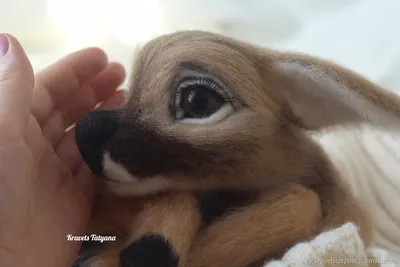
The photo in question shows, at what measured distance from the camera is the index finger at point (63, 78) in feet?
2.64

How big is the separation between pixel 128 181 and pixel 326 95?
0.24m

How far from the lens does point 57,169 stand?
74 centimetres

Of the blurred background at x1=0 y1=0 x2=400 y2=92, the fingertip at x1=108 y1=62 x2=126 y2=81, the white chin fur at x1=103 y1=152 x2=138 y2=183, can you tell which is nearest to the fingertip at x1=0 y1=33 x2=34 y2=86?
the white chin fur at x1=103 y1=152 x2=138 y2=183

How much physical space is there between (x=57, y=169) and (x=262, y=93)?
0.27 meters

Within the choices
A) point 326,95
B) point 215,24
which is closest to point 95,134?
point 326,95

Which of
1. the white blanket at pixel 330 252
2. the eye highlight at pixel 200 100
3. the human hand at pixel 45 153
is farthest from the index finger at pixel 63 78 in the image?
the white blanket at pixel 330 252

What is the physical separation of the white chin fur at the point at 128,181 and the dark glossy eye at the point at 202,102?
8 cm

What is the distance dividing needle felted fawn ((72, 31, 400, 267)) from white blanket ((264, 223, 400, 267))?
0.09 ft

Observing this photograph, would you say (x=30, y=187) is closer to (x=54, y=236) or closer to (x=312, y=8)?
(x=54, y=236)

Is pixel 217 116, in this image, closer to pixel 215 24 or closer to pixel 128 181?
pixel 128 181

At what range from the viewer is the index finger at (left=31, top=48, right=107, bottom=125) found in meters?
0.81

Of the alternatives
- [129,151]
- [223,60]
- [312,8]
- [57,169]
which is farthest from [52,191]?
[312,8]

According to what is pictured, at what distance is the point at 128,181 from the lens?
64 centimetres

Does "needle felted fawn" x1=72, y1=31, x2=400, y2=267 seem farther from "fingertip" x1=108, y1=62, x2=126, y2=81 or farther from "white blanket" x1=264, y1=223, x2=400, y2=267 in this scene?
"fingertip" x1=108, y1=62, x2=126, y2=81
